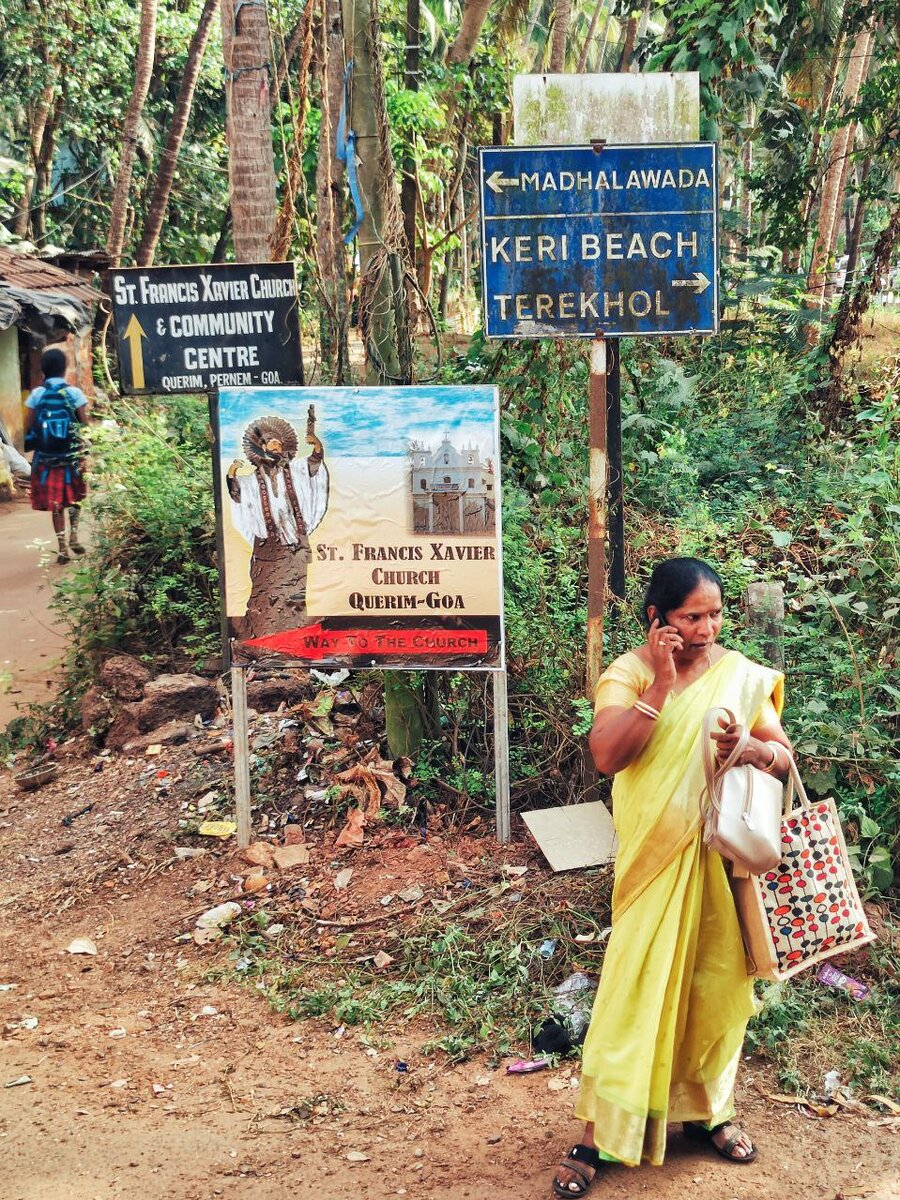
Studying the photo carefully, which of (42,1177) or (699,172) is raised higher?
(699,172)

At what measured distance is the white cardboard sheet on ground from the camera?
14.3ft

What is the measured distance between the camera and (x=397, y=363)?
16.2ft

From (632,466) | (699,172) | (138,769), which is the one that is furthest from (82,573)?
(699,172)

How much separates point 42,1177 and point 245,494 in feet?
7.93

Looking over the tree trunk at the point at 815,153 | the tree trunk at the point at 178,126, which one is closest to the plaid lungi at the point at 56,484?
the tree trunk at the point at 815,153

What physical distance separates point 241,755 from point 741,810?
262 cm

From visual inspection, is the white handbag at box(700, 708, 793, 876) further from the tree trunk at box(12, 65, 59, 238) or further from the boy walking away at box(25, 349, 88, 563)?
the tree trunk at box(12, 65, 59, 238)

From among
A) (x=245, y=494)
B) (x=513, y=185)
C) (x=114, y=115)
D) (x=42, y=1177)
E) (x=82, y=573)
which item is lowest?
(x=42, y=1177)

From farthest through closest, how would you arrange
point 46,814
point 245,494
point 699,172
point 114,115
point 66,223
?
point 66,223 → point 114,115 → point 46,814 → point 245,494 → point 699,172

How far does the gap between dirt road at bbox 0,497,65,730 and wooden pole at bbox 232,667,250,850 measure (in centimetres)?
273

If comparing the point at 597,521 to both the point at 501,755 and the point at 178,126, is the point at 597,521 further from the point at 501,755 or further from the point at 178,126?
the point at 178,126

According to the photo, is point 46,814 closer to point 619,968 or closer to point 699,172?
point 619,968

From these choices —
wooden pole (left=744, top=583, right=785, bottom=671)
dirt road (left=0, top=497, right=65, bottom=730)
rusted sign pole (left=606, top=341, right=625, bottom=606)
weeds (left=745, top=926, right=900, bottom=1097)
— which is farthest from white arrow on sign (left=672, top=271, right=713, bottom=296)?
dirt road (left=0, top=497, right=65, bottom=730)

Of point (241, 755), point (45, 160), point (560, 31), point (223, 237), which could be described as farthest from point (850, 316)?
point (45, 160)
